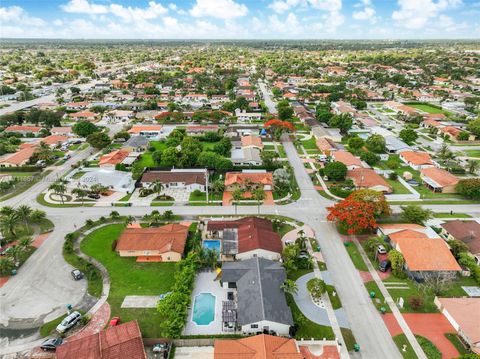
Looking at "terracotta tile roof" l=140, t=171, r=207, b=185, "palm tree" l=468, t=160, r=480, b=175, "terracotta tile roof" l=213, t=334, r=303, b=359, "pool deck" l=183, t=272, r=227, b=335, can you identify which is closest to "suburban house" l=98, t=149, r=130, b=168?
"terracotta tile roof" l=140, t=171, r=207, b=185

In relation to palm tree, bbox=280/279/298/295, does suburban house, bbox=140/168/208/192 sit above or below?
below

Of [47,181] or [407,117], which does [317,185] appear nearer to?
[47,181]

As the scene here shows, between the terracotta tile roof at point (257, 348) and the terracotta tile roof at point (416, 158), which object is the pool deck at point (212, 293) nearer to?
the terracotta tile roof at point (257, 348)

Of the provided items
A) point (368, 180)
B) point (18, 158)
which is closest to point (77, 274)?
point (18, 158)

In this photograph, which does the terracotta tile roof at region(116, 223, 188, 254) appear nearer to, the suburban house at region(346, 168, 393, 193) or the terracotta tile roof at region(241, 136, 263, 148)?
the suburban house at region(346, 168, 393, 193)

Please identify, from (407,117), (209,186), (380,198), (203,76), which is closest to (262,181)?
(209,186)

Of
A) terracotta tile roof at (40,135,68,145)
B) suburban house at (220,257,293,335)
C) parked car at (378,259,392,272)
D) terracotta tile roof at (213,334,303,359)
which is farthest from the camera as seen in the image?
terracotta tile roof at (40,135,68,145)

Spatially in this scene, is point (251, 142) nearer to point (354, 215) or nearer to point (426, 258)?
point (354, 215)

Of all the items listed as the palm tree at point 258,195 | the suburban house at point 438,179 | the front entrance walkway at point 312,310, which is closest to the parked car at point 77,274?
the front entrance walkway at point 312,310
